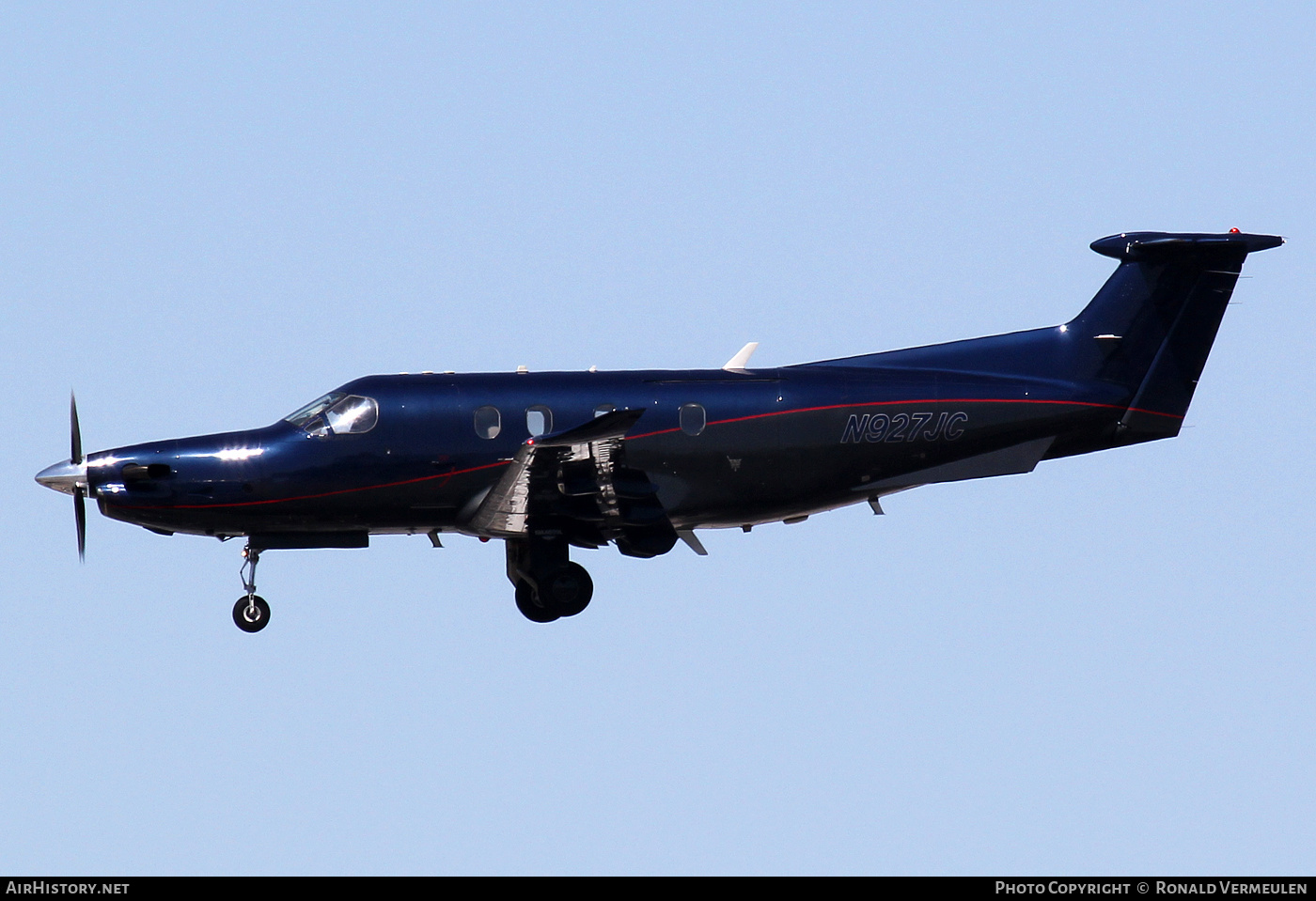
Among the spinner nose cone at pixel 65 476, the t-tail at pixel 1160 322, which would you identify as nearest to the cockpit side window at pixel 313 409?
the spinner nose cone at pixel 65 476

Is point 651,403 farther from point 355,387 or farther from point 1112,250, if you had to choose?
point 1112,250

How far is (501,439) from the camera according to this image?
77.3ft

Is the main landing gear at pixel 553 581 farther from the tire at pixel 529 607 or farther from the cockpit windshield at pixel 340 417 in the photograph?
the cockpit windshield at pixel 340 417

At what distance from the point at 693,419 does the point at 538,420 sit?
7.27 feet

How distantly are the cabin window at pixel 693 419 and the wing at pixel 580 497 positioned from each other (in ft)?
3.18

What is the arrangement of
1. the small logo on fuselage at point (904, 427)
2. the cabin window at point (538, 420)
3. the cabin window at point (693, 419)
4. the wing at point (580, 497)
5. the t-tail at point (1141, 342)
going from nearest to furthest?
the wing at point (580, 497)
the cabin window at point (538, 420)
the cabin window at point (693, 419)
the small logo on fuselage at point (904, 427)
the t-tail at point (1141, 342)

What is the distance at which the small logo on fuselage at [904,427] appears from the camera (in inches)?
949

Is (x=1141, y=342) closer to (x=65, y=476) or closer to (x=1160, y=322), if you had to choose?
(x=1160, y=322)

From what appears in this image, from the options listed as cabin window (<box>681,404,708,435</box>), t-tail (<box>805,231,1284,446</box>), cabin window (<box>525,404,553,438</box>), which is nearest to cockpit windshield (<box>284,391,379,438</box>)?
cabin window (<box>525,404,553,438</box>)

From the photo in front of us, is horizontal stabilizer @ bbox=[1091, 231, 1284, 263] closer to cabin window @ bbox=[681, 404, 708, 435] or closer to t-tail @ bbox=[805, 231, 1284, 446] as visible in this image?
t-tail @ bbox=[805, 231, 1284, 446]

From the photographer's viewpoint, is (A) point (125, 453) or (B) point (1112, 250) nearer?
(A) point (125, 453)

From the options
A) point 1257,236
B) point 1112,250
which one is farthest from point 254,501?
point 1257,236

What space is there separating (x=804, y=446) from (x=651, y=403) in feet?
7.54
